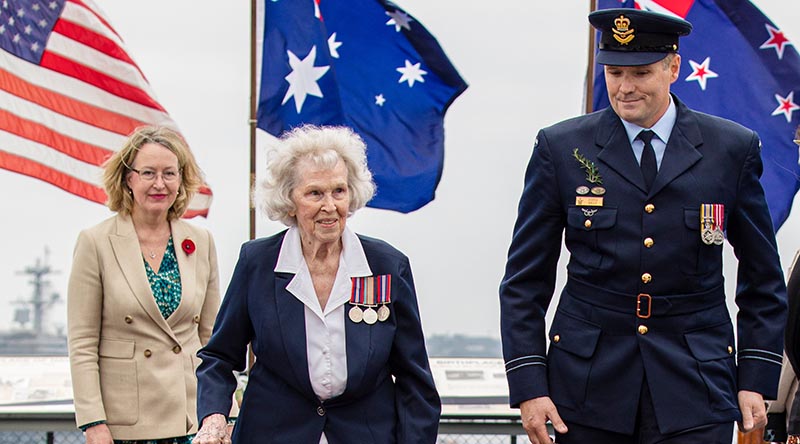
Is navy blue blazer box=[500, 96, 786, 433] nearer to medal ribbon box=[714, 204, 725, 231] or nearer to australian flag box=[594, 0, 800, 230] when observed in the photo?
medal ribbon box=[714, 204, 725, 231]

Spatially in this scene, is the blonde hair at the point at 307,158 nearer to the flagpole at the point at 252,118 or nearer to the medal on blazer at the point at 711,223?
the medal on blazer at the point at 711,223

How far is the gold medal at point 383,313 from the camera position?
189 inches

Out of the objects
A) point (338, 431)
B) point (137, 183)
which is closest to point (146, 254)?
point (137, 183)

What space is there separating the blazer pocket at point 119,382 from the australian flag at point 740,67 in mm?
4496

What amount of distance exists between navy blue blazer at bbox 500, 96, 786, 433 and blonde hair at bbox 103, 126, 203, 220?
1.86 m

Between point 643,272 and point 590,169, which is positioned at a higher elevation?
point 590,169

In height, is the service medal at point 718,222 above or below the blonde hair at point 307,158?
below

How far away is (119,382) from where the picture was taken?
230 inches

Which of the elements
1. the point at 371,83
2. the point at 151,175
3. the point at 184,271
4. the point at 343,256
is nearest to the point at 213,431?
the point at 343,256

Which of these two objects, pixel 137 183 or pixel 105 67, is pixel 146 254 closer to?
pixel 137 183

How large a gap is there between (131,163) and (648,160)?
7.71 feet

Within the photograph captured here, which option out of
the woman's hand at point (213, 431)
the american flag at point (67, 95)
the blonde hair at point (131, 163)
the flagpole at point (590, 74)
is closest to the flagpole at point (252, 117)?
the american flag at point (67, 95)

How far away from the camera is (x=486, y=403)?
8.74 metres

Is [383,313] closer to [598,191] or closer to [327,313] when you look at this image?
[327,313]
